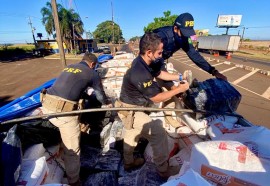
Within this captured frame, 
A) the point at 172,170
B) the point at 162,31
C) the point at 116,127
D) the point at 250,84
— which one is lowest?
the point at 250,84

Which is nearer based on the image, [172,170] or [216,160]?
[216,160]

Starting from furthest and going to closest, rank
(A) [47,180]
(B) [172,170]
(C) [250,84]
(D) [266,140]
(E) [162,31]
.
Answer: (C) [250,84] < (E) [162,31] < (B) [172,170] < (A) [47,180] < (D) [266,140]

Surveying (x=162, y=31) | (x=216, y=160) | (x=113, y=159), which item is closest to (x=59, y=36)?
(x=162, y=31)

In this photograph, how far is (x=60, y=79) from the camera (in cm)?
230

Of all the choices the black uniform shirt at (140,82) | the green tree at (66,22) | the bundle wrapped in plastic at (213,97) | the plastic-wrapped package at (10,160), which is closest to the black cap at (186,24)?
the bundle wrapped in plastic at (213,97)

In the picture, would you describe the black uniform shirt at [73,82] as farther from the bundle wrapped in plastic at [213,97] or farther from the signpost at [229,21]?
the signpost at [229,21]

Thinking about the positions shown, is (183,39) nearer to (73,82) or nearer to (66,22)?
(73,82)

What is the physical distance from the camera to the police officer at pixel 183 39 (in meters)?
2.84

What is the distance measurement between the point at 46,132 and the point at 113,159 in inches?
35.4

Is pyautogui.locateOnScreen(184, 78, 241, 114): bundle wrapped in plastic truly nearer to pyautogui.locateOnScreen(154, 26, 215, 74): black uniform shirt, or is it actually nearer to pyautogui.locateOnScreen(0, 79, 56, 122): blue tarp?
pyautogui.locateOnScreen(154, 26, 215, 74): black uniform shirt

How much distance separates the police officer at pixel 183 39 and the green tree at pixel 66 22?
31693 mm

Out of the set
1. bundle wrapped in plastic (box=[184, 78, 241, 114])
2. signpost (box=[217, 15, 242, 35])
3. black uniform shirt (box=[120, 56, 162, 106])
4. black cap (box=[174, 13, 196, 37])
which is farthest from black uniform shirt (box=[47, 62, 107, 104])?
signpost (box=[217, 15, 242, 35])

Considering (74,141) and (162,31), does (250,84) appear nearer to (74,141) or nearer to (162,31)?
(162,31)

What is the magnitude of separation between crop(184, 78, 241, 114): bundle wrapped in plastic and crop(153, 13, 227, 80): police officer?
166 mm
